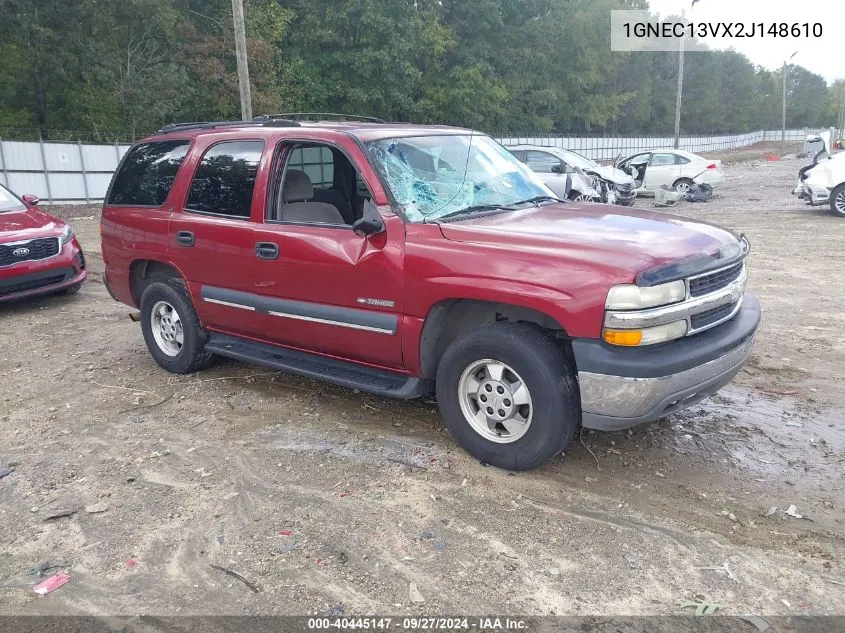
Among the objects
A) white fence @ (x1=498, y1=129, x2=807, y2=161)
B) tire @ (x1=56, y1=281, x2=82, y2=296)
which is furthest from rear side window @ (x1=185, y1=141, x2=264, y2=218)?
white fence @ (x1=498, y1=129, x2=807, y2=161)

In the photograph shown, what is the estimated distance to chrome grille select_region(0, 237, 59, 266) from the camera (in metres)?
7.95

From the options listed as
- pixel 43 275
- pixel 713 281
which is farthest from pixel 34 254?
pixel 713 281

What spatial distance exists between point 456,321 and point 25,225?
253 inches

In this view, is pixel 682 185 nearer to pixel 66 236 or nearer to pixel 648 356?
pixel 66 236

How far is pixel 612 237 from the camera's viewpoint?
12.5ft

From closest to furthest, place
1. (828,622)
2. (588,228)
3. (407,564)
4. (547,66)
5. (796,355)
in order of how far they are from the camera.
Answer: (828,622) < (407,564) < (588,228) < (796,355) < (547,66)

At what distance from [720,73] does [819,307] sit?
93.1 metres

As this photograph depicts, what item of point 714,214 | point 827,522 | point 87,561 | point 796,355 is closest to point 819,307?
point 796,355

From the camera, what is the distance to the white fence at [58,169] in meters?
19.9

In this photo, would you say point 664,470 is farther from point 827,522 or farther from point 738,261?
point 738,261

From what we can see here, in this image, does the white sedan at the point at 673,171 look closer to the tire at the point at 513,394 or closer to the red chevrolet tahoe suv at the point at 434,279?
the red chevrolet tahoe suv at the point at 434,279

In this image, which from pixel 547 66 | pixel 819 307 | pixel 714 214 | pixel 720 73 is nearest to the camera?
pixel 819 307

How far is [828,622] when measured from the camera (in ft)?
9.21

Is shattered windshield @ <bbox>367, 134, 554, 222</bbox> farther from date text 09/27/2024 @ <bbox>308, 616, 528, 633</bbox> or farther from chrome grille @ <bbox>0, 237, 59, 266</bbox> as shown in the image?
chrome grille @ <bbox>0, 237, 59, 266</bbox>
